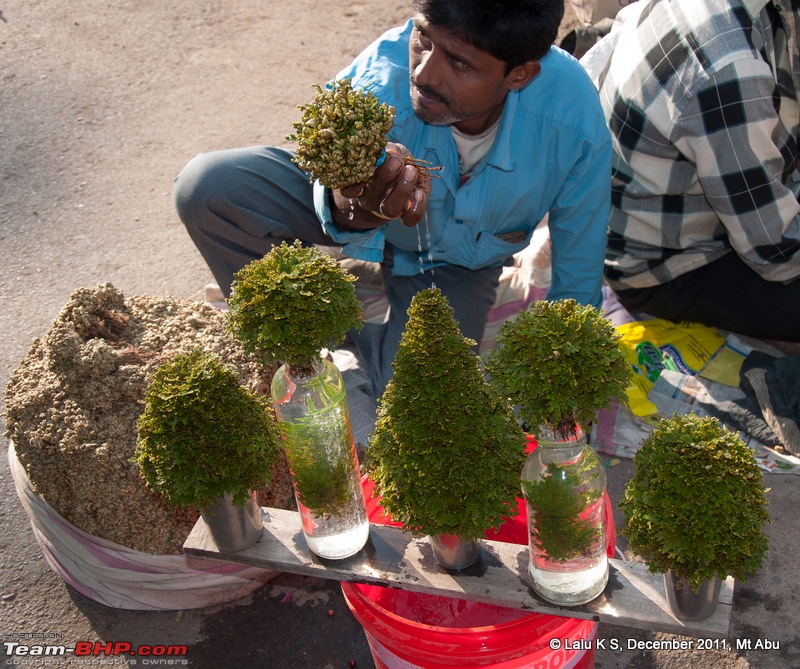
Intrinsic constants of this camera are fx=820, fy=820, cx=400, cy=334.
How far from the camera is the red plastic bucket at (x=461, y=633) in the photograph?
1608mm

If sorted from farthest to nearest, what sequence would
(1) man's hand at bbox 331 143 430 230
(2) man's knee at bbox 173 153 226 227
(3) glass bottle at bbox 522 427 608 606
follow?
(2) man's knee at bbox 173 153 226 227, (1) man's hand at bbox 331 143 430 230, (3) glass bottle at bbox 522 427 608 606

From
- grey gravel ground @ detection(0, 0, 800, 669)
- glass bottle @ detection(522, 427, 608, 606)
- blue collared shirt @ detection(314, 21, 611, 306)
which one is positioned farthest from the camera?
blue collared shirt @ detection(314, 21, 611, 306)

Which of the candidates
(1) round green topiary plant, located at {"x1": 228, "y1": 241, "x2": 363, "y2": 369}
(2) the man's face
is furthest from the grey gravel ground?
(2) the man's face

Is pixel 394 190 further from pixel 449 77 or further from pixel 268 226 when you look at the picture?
pixel 268 226

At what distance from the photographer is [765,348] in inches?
121

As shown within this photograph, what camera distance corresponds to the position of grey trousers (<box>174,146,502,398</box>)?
2.82 m

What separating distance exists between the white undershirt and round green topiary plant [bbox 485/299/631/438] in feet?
4.13

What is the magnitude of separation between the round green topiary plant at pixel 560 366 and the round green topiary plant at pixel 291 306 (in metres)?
0.30

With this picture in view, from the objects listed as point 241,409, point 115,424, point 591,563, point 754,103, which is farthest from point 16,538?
point 754,103

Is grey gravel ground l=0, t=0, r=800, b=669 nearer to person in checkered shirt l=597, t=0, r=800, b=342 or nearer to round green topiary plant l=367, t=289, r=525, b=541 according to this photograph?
person in checkered shirt l=597, t=0, r=800, b=342

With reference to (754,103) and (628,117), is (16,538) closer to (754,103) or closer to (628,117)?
(628,117)

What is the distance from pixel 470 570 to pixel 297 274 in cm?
70

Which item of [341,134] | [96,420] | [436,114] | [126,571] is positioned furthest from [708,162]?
[126,571]

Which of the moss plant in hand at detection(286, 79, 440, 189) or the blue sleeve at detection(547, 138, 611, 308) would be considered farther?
the blue sleeve at detection(547, 138, 611, 308)
